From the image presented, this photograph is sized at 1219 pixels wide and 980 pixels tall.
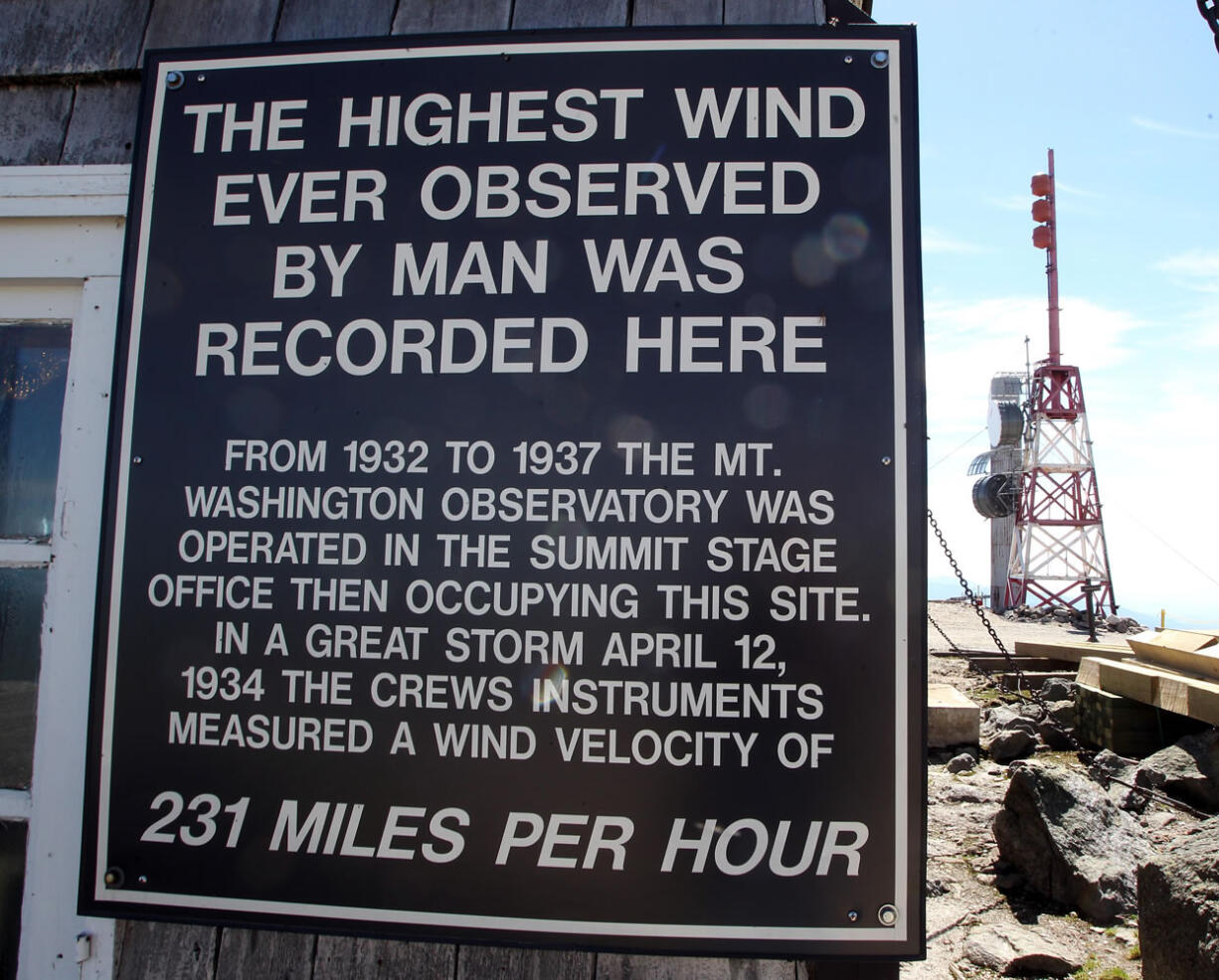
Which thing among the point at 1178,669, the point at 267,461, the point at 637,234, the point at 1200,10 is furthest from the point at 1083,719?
the point at 267,461

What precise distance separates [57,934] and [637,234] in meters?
1.90

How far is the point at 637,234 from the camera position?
1.62 m

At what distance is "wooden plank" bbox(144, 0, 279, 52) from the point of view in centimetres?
187

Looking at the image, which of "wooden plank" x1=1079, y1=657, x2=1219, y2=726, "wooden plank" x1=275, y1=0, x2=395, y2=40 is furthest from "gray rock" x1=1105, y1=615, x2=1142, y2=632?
"wooden plank" x1=275, y1=0, x2=395, y2=40

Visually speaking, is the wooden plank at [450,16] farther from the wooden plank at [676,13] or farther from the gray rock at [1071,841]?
the gray rock at [1071,841]

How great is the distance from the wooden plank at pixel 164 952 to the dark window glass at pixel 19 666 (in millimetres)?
417

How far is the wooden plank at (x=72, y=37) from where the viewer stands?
1.90 meters

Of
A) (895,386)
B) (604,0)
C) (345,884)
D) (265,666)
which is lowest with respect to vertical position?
(345,884)

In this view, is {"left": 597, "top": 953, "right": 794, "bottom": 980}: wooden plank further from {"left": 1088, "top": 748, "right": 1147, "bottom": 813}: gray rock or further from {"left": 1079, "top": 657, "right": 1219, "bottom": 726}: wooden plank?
{"left": 1079, "top": 657, "right": 1219, "bottom": 726}: wooden plank

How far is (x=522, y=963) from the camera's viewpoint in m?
1.55

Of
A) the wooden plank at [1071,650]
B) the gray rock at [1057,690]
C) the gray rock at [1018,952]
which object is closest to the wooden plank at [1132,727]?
the gray rock at [1057,690]

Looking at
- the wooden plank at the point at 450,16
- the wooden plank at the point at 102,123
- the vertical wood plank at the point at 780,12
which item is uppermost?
the wooden plank at the point at 450,16

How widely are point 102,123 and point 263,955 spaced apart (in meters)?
1.90

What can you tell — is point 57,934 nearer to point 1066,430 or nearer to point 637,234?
point 637,234
